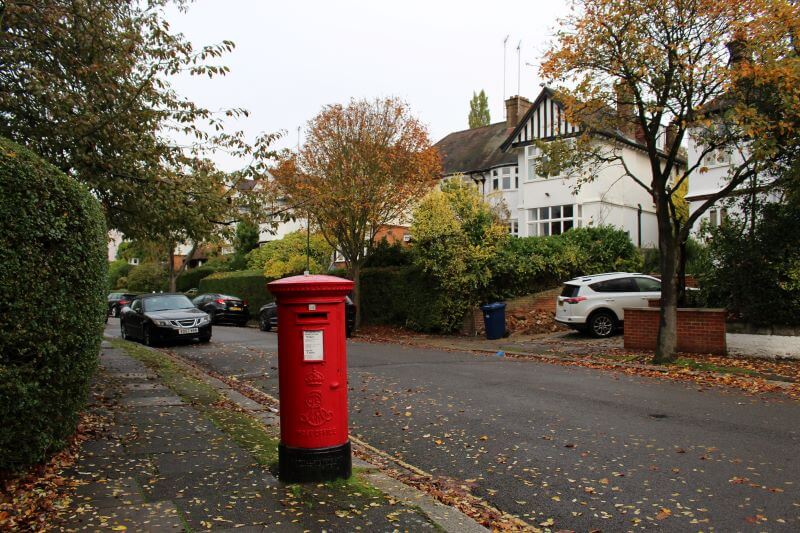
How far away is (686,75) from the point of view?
12008 millimetres

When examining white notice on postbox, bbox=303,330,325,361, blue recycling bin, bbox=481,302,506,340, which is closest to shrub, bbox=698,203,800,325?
blue recycling bin, bbox=481,302,506,340

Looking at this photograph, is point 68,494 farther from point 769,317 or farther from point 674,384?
point 769,317

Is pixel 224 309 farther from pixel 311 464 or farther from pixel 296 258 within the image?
pixel 311 464

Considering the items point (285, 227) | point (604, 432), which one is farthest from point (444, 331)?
point (285, 227)

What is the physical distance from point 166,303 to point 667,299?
14.4m

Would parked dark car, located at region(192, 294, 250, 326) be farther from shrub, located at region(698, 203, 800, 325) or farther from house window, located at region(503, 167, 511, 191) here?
shrub, located at region(698, 203, 800, 325)

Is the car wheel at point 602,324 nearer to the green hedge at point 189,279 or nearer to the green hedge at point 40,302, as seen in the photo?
the green hedge at point 40,302

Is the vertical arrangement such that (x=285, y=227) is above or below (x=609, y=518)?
above

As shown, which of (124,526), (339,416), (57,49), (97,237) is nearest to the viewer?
(124,526)

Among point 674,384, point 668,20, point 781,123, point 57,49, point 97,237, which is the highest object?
point 668,20

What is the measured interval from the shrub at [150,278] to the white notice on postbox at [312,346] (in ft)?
178

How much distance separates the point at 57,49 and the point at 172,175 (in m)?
2.38

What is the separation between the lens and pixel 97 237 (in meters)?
5.73

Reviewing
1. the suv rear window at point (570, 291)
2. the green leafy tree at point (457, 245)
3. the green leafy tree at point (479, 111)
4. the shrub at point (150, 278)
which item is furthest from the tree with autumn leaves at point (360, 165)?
the green leafy tree at point (479, 111)
